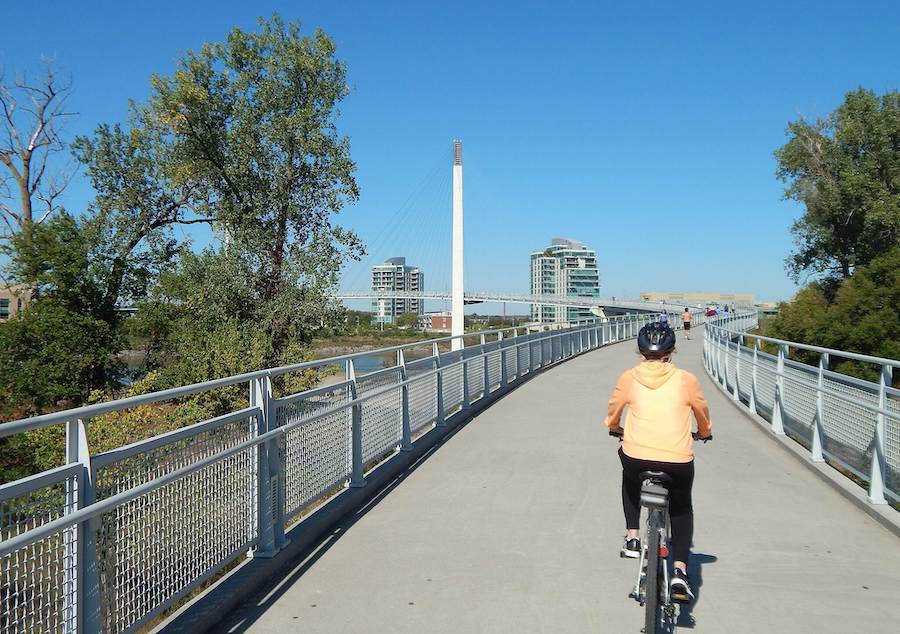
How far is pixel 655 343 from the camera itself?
174 inches

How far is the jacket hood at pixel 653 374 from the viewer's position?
4.37m

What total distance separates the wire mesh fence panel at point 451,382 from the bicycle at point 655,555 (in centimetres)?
767

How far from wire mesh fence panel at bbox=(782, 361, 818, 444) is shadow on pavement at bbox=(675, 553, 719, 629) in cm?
427

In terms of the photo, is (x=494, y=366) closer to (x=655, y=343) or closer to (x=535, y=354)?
(x=535, y=354)

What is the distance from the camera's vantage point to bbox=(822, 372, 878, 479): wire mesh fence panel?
7496 mm

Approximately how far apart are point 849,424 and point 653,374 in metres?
4.64

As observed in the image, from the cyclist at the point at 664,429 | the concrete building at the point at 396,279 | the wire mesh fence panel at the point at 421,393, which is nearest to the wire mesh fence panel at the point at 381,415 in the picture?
the wire mesh fence panel at the point at 421,393

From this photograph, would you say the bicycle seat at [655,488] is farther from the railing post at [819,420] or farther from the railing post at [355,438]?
the railing post at [819,420]

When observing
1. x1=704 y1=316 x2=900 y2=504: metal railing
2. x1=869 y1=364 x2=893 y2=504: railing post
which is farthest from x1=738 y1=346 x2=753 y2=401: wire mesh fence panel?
x1=869 y1=364 x2=893 y2=504: railing post

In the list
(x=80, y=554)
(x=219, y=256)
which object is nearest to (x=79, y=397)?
(x=219, y=256)

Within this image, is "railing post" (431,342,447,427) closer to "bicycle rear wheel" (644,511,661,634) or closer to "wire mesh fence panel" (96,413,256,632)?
"wire mesh fence panel" (96,413,256,632)

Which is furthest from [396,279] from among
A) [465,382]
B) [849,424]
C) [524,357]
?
[849,424]

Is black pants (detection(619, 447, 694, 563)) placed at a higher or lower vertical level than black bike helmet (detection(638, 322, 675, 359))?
lower

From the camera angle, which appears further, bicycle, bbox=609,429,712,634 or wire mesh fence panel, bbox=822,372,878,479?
wire mesh fence panel, bbox=822,372,878,479
